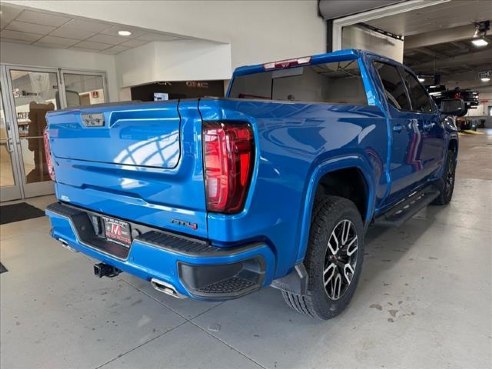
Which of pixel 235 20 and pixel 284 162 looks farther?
pixel 235 20

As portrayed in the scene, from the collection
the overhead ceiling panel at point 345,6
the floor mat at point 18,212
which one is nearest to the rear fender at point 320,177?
the floor mat at point 18,212

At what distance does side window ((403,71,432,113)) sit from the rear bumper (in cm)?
244

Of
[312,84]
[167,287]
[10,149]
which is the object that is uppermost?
[312,84]

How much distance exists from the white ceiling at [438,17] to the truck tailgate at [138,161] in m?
8.16

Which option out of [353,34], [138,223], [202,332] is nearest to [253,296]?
[202,332]

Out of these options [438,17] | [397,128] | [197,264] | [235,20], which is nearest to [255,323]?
[197,264]

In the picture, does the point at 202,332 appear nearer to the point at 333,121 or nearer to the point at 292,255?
the point at 292,255

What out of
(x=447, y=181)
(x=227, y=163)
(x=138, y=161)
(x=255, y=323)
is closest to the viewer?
(x=227, y=163)

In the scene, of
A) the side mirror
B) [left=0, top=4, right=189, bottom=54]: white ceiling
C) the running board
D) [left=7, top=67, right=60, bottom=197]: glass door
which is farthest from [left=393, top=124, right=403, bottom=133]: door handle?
[left=7, top=67, right=60, bottom=197]: glass door

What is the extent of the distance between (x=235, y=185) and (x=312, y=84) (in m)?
1.70

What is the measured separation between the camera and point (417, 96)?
3.32m

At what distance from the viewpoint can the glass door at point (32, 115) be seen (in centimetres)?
630

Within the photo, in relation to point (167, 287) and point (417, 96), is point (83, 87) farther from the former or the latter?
point (167, 287)

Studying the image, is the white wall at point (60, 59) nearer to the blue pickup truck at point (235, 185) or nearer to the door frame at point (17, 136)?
the door frame at point (17, 136)
